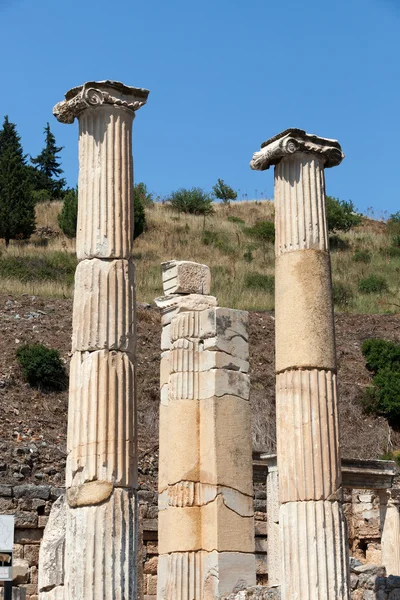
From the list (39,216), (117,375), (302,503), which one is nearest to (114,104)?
(117,375)

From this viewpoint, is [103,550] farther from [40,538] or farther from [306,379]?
[40,538]

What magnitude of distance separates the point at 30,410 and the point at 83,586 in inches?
748

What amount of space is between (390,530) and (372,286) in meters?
24.9

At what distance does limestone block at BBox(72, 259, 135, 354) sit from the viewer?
542 inches

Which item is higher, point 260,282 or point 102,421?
point 260,282

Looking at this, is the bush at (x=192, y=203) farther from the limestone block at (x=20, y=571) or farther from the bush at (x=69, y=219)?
the limestone block at (x=20, y=571)

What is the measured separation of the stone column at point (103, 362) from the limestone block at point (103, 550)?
0.04ft

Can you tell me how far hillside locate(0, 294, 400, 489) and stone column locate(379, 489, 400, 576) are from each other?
222 inches

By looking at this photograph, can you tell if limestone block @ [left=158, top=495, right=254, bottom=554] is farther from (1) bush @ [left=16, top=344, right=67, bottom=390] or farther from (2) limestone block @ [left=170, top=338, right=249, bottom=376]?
(1) bush @ [left=16, top=344, right=67, bottom=390]

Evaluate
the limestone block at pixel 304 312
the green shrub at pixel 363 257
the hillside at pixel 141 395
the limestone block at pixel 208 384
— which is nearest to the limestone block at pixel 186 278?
the limestone block at pixel 208 384

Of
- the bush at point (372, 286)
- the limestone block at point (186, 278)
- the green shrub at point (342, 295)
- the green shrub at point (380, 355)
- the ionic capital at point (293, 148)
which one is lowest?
the limestone block at point (186, 278)

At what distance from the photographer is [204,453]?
1650 centimetres

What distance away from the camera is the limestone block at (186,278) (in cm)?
1784

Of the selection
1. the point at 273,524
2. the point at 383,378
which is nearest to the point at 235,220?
the point at 383,378
